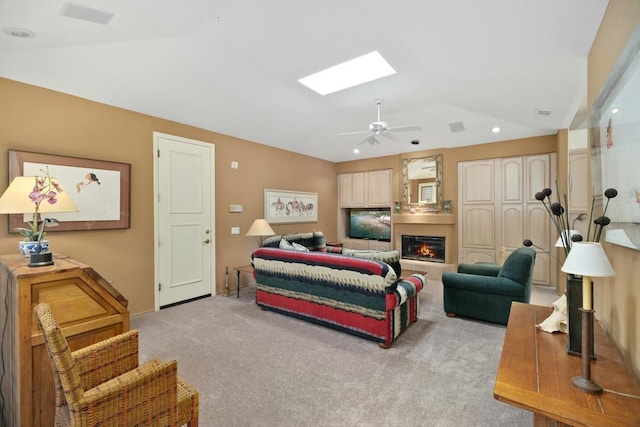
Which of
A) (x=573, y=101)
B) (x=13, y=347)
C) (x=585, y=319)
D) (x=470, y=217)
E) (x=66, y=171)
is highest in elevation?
(x=573, y=101)

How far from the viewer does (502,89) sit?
3.31m

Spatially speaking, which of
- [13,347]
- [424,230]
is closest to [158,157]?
[13,347]

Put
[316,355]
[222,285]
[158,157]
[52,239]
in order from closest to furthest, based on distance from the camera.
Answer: [316,355] < [52,239] < [158,157] < [222,285]

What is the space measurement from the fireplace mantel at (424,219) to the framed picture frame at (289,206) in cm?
196

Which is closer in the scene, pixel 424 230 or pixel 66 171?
pixel 66 171

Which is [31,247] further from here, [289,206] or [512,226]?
[512,226]

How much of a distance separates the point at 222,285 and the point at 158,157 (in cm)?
227

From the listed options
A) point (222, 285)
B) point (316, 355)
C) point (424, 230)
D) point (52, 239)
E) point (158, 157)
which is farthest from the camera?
point (424, 230)

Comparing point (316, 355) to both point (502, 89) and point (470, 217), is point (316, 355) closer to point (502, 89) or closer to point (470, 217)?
point (502, 89)

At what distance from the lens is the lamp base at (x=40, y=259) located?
1623 millimetres

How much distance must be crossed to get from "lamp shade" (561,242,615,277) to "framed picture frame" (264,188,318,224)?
4.96 metres

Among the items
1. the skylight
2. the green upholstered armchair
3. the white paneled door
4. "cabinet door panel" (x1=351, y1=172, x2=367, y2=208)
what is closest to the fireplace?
"cabinet door panel" (x1=351, y1=172, x2=367, y2=208)

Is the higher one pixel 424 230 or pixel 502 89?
pixel 502 89

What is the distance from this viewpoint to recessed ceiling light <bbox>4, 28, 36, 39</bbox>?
2.30 m
